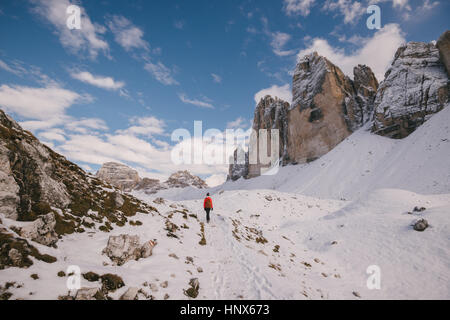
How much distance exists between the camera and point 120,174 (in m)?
166

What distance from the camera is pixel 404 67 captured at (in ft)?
125

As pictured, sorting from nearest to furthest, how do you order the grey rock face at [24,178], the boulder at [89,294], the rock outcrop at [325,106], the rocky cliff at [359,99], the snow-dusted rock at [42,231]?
1. the boulder at [89,294]
2. the snow-dusted rock at [42,231]
3. the grey rock face at [24,178]
4. the rocky cliff at [359,99]
5. the rock outcrop at [325,106]

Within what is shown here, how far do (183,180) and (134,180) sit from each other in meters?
43.5

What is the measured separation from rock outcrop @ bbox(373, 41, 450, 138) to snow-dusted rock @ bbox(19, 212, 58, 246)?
5098 cm

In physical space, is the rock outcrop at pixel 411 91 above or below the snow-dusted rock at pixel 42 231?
above

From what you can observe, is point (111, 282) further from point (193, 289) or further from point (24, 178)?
point (24, 178)

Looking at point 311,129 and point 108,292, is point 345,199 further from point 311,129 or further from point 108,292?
point 108,292

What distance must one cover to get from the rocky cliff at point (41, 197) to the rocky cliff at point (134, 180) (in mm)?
159709

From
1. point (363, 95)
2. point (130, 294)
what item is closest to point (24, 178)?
point (130, 294)

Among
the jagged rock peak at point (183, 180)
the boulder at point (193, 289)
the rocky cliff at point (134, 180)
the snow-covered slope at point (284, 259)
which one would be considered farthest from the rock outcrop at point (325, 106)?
the jagged rock peak at point (183, 180)

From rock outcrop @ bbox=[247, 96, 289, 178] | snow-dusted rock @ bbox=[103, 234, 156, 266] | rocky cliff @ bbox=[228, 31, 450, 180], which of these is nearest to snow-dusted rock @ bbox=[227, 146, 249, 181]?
rock outcrop @ bbox=[247, 96, 289, 178]

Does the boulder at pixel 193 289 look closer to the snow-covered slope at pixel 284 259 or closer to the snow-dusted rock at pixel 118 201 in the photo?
the snow-covered slope at pixel 284 259

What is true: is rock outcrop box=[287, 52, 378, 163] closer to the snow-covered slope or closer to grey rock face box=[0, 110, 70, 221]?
the snow-covered slope

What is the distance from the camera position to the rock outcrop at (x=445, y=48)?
116 ft
